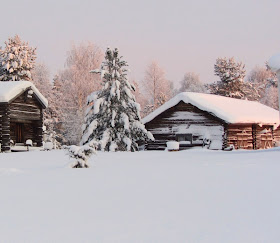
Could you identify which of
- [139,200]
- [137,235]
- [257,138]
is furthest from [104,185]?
[257,138]

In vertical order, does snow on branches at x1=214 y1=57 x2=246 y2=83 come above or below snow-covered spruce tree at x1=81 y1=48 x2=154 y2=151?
above

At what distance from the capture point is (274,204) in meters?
5.43

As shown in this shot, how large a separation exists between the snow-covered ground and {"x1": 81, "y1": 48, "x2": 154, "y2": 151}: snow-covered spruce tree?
1599 centimetres

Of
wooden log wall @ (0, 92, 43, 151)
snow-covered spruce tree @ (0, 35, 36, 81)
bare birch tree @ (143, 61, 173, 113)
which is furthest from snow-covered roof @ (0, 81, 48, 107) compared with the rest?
bare birch tree @ (143, 61, 173, 113)

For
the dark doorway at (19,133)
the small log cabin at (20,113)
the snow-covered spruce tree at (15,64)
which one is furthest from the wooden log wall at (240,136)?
the snow-covered spruce tree at (15,64)

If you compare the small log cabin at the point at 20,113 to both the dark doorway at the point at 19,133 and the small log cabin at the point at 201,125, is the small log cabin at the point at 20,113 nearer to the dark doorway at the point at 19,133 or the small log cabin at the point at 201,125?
the dark doorway at the point at 19,133

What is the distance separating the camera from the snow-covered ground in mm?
4184

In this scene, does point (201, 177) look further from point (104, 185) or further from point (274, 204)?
point (274, 204)

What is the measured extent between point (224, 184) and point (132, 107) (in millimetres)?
18494

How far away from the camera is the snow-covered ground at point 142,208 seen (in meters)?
4.18

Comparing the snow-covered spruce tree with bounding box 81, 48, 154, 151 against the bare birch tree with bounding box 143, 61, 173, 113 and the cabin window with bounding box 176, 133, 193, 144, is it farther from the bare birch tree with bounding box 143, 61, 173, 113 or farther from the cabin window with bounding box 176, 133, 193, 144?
the bare birch tree with bounding box 143, 61, 173, 113

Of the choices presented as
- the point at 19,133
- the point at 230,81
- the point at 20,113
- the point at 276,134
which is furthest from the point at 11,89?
the point at 230,81

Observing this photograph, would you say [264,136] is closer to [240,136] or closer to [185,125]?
[240,136]

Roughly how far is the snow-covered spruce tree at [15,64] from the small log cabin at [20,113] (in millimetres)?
12173
